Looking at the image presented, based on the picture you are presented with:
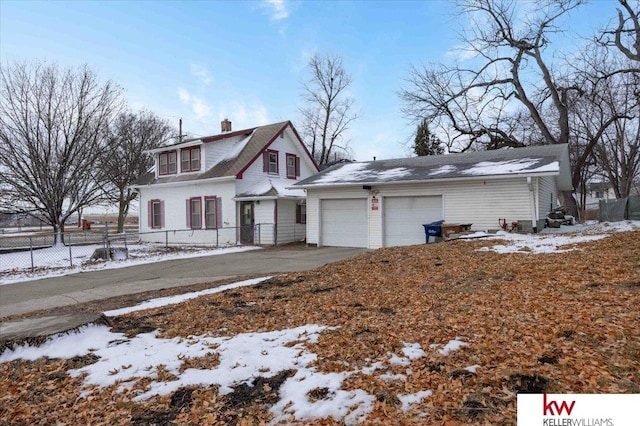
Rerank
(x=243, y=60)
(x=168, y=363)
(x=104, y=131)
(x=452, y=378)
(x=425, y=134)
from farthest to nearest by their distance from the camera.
→ (x=425, y=134) → (x=104, y=131) → (x=243, y=60) → (x=168, y=363) → (x=452, y=378)

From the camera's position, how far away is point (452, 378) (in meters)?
2.95

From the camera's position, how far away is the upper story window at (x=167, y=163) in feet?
69.9

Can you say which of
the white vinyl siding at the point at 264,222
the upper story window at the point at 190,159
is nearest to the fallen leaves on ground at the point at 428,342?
the white vinyl siding at the point at 264,222

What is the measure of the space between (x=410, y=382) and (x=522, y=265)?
4793mm

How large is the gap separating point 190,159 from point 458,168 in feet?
42.7

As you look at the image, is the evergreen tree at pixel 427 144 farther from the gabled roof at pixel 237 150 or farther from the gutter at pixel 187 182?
the gutter at pixel 187 182

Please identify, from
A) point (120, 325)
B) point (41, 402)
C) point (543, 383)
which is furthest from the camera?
point (120, 325)

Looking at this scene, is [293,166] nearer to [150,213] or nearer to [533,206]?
[150,213]

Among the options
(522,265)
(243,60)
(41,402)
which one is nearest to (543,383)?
(41,402)

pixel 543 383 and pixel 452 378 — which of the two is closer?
pixel 543 383

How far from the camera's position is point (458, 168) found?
1443 cm

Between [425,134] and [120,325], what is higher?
[425,134]

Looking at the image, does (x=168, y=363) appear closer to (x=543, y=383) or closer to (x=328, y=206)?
(x=543, y=383)

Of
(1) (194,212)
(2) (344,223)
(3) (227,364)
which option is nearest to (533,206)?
(2) (344,223)
